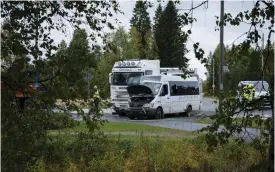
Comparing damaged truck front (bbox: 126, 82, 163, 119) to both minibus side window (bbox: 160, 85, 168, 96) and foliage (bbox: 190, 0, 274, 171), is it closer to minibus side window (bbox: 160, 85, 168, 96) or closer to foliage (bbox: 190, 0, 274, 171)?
minibus side window (bbox: 160, 85, 168, 96)

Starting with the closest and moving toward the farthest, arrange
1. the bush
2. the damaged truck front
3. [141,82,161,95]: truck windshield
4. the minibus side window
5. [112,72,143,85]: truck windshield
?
the bush → the damaged truck front → [141,82,161,95]: truck windshield → the minibus side window → [112,72,143,85]: truck windshield

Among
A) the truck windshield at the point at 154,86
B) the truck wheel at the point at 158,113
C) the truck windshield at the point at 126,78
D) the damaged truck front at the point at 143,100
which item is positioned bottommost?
the truck wheel at the point at 158,113

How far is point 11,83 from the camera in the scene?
3.80m

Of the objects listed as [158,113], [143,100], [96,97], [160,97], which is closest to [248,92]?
[96,97]

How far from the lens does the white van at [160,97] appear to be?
72.2 ft

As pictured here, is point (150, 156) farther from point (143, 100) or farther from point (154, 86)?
point (154, 86)

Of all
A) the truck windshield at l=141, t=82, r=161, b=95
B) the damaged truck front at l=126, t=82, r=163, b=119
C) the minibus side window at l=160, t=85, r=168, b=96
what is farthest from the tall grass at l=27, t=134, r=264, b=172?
the minibus side window at l=160, t=85, r=168, b=96

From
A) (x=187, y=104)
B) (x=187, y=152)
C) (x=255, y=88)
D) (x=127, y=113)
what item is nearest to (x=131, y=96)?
(x=127, y=113)

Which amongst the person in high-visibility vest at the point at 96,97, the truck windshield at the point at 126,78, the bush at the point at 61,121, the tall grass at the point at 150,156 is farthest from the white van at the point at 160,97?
the person in high-visibility vest at the point at 96,97

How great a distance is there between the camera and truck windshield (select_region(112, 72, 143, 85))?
24.5 meters

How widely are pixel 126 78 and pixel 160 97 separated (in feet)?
9.24

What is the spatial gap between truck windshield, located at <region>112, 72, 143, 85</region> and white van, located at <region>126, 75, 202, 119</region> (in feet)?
1.82

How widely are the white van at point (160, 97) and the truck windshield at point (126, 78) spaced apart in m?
0.55

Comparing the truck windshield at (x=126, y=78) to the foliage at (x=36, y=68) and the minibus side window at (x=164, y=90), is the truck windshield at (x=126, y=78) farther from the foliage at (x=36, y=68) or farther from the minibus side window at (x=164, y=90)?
the foliage at (x=36, y=68)
